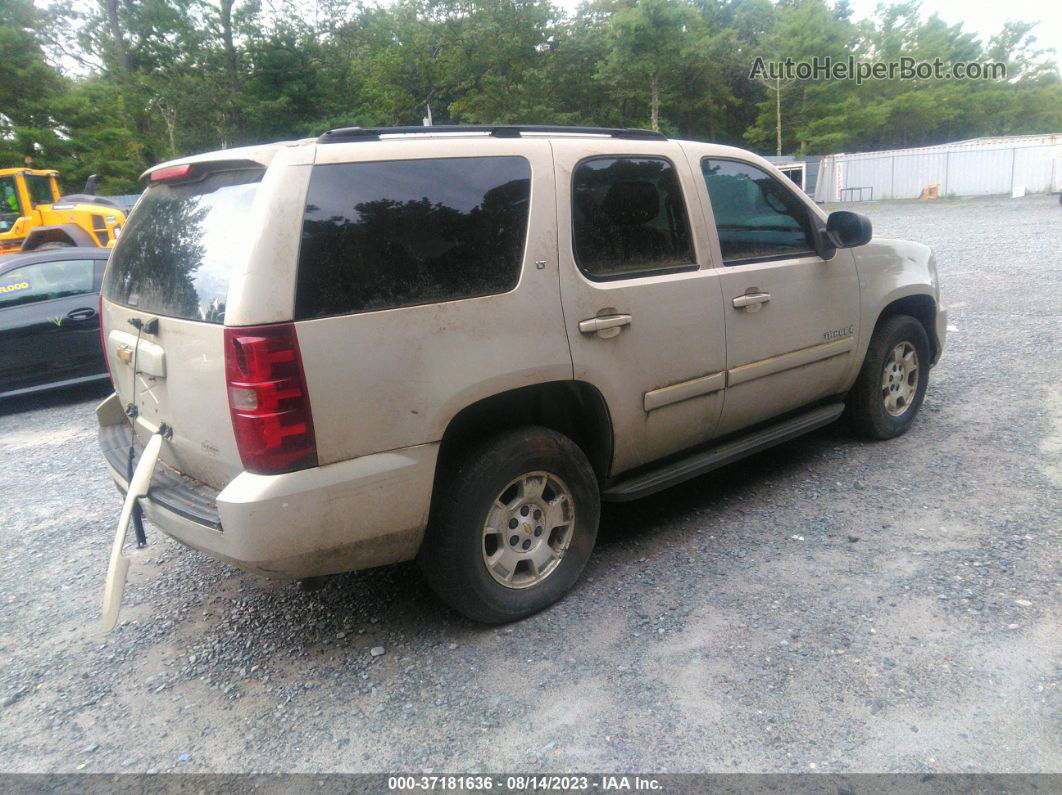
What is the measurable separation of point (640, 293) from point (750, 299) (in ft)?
2.47

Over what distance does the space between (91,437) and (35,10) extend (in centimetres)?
3787

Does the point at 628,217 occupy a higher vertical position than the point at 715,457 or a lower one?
higher

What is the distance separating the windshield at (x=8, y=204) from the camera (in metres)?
17.8

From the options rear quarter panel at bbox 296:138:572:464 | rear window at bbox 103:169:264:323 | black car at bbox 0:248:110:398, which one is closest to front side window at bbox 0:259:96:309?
black car at bbox 0:248:110:398

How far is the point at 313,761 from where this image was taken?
2584 mm

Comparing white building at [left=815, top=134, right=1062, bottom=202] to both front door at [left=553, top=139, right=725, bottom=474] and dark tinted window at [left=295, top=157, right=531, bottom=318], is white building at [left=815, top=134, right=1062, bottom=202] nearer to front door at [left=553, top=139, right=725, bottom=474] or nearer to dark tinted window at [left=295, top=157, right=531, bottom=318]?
front door at [left=553, top=139, right=725, bottom=474]

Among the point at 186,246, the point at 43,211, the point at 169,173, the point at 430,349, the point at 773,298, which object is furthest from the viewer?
the point at 43,211

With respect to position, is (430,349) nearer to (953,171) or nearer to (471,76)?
(953,171)

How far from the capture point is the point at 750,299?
13.1 ft

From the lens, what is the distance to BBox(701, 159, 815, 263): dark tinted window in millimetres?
3992

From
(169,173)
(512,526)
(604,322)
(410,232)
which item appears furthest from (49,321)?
(604,322)

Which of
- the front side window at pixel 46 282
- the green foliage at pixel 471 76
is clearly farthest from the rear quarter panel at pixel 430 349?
the green foliage at pixel 471 76

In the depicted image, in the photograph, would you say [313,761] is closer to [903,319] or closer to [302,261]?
[302,261]

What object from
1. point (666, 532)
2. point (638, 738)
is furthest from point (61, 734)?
point (666, 532)
